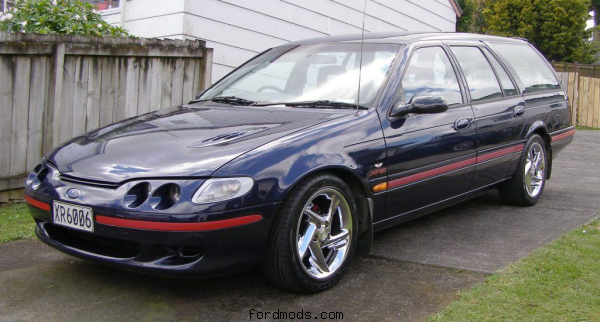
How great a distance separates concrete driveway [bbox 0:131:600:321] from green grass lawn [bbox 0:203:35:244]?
0.50 feet

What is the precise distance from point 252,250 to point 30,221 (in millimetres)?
2687

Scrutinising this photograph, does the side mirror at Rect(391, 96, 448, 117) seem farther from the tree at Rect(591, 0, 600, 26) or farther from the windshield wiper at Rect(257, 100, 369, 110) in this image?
the tree at Rect(591, 0, 600, 26)

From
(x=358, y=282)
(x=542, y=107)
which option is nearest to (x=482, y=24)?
(x=542, y=107)

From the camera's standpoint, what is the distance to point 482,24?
129 feet

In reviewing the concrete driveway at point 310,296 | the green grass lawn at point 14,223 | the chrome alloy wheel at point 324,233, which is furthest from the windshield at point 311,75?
the green grass lawn at point 14,223

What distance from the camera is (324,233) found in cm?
386

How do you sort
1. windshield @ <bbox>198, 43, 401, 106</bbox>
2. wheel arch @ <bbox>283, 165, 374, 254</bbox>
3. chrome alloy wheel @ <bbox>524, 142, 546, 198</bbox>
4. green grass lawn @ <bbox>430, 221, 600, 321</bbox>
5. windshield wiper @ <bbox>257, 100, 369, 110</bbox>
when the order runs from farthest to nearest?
chrome alloy wheel @ <bbox>524, 142, 546, 198</bbox> < windshield @ <bbox>198, 43, 401, 106</bbox> < windshield wiper @ <bbox>257, 100, 369, 110</bbox> < wheel arch @ <bbox>283, 165, 374, 254</bbox> < green grass lawn @ <bbox>430, 221, 600, 321</bbox>

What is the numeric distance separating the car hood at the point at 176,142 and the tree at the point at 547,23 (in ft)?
84.8

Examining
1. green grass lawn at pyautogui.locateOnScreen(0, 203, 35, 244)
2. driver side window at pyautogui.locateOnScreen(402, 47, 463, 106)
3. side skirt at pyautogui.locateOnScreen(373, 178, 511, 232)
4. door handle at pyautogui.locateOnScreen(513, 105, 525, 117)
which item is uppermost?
driver side window at pyautogui.locateOnScreen(402, 47, 463, 106)

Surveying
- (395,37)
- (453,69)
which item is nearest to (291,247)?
(395,37)

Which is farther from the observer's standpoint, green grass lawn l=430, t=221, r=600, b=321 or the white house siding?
the white house siding

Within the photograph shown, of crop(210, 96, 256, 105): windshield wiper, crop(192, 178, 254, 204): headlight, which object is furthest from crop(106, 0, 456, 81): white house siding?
crop(192, 178, 254, 204): headlight

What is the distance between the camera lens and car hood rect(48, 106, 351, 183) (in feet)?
11.4

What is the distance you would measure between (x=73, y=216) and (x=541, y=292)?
2.60 m
